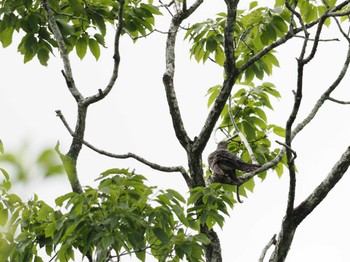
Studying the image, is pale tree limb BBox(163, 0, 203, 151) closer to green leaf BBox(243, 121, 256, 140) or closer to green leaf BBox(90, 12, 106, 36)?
green leaf BBox(90, 12, 106, 36)

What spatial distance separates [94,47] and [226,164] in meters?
2.42

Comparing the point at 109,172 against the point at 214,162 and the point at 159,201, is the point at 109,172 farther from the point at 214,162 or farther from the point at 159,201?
the point at 214,162

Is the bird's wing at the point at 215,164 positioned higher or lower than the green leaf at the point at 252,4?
lower

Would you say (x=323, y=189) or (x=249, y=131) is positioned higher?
(x=249, y=131)

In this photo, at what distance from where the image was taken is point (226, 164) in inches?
279

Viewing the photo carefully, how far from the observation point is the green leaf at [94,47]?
816 centimetres

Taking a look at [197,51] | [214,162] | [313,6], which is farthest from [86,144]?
[313,6]

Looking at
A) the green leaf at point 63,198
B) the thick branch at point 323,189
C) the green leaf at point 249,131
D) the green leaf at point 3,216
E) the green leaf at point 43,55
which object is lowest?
the green leaf at point 3,216

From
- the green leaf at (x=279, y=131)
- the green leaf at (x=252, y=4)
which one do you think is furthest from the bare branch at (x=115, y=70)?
the green leaf at (x=279, y=131)

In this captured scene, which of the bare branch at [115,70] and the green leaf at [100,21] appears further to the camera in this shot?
the green leaf at [100,21]

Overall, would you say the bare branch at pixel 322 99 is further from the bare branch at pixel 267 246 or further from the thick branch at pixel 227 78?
the bare branch at pixel 267 246

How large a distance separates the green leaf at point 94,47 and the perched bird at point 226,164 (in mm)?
2012

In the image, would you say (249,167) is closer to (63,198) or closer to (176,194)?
(176,194)

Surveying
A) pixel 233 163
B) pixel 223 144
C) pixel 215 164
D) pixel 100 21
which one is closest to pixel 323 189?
pixel 233 163
